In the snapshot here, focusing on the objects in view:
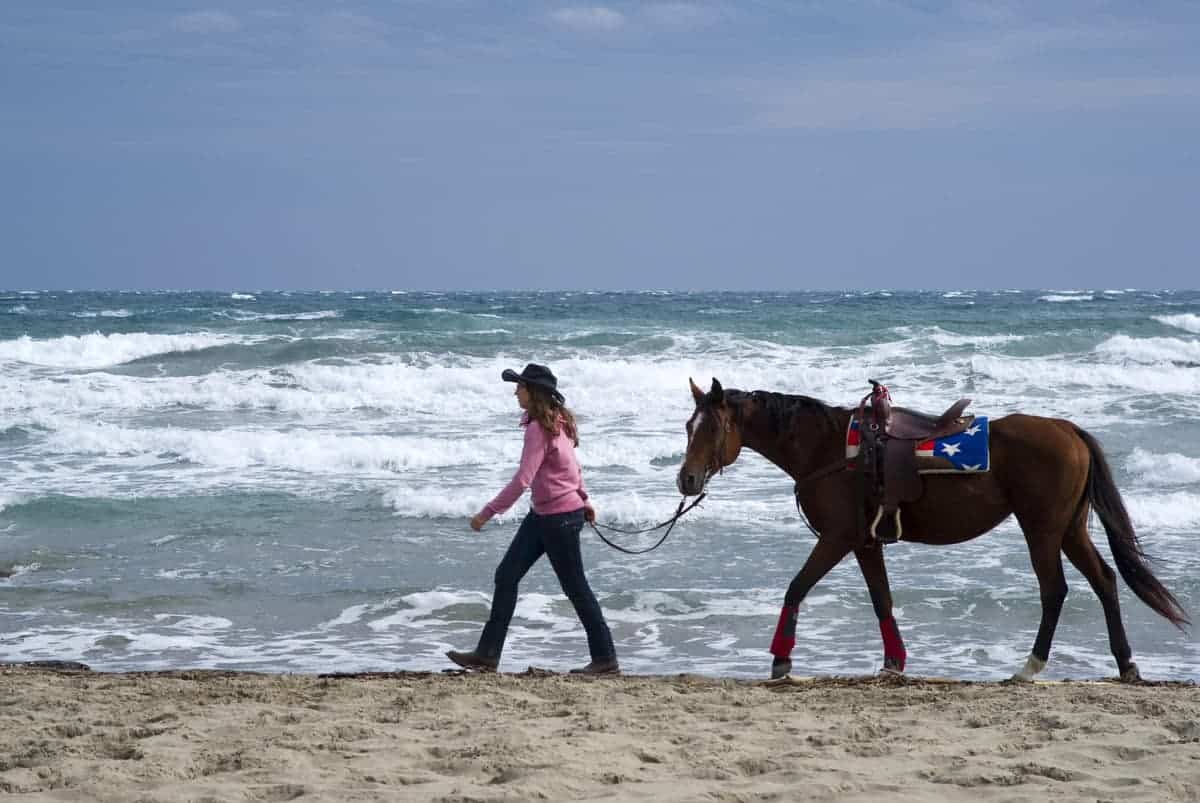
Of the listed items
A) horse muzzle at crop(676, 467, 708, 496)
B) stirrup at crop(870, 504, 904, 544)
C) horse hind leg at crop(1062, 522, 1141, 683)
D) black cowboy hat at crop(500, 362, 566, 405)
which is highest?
black cowboy hat at crop(500, 362, 566, 405)

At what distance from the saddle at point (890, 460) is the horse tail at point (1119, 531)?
0.63 metres

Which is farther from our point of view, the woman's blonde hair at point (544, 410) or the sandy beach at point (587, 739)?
the woman's blonde hair at point (544, 410)

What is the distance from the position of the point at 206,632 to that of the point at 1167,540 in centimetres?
737

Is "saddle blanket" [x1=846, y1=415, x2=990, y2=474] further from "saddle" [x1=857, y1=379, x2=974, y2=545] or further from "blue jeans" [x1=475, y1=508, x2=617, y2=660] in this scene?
"blue jeans" [x1=475, y1=508, x2=617, y2=660]

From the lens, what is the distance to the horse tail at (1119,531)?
19.6 feet

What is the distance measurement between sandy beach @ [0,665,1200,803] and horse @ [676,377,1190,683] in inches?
13.4

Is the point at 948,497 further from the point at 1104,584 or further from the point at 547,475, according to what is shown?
the point at 547,475

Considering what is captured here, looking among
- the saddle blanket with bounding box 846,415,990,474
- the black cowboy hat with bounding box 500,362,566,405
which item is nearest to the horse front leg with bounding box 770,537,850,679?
the saddle blanket with bounding box 846,415,990,474

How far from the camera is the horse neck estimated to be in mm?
6031

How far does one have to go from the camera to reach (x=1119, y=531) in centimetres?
605

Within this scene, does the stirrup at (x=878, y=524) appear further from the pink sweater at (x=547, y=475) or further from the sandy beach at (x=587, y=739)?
the pink sweater at (x=547, y=475)

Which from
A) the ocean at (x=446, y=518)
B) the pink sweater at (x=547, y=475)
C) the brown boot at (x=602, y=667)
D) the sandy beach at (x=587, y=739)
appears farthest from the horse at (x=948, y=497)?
the ocean at (x=446, y=518)

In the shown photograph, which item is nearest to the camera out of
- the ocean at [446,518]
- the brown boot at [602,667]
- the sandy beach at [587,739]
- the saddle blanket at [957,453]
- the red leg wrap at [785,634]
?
the sandy beach at [587,739]

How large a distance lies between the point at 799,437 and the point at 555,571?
1344 millimetres
